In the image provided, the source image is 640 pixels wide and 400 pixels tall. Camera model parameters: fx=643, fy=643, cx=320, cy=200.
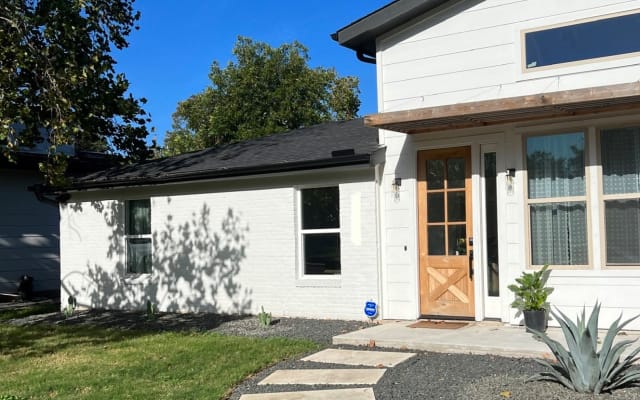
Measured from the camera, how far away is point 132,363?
786cm

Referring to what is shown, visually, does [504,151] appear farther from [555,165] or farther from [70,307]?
[70,307]

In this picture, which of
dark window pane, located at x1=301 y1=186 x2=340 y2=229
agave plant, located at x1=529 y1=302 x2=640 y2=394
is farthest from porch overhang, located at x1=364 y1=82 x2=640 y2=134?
agave plant, located at x1=529 y1=302 x2=640 y2=394

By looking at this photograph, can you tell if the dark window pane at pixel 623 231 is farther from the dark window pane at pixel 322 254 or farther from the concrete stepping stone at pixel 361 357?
the dark window pane at pixel 322 254

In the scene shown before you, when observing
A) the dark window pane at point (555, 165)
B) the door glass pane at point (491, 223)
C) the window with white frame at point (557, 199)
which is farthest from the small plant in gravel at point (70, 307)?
the dark window pane at point (555, 165)

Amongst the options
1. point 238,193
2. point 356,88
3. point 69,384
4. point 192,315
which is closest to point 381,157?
point 238,193

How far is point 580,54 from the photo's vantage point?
8609 millimetres

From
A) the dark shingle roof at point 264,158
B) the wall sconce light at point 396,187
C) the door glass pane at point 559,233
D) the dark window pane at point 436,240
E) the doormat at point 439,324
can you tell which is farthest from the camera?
the dark shingle roof at point 264,158

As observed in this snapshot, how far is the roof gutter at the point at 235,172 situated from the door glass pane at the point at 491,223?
1756mm

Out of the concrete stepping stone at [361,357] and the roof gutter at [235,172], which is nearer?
the concrete stepping stone at [361,357]

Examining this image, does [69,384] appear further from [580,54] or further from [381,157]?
[580,54]

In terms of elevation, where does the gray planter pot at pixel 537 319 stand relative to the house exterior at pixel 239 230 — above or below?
below

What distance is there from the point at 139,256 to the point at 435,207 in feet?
21.9

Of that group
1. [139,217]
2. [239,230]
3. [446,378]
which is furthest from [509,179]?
[139,217]

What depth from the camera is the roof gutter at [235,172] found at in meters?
10.1
